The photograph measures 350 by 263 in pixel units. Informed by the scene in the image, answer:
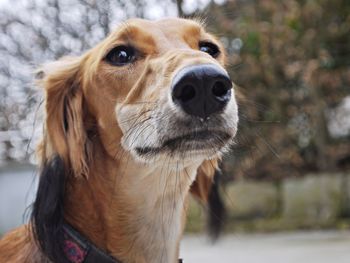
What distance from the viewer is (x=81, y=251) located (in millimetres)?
2328

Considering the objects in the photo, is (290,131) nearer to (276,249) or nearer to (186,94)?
(276,249)

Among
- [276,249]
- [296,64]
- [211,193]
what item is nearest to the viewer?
[211,193]

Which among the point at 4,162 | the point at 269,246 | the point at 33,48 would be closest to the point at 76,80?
the point at 33,48

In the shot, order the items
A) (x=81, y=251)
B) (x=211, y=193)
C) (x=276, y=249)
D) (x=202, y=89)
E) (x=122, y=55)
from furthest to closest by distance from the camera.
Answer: (x=276, y=249)
(x=211, y=193)
(x=122, y=55)
(x=81, y=251)
(x=202, y=89)

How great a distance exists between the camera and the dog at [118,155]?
7.58ft

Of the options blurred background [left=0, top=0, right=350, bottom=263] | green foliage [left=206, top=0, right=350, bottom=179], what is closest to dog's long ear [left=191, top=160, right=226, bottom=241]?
blurred background [left=0, top=0, right=350, bottom=263]

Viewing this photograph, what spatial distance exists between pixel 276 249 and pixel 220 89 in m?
5.99

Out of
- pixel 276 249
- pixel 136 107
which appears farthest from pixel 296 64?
→ pixel 136 107

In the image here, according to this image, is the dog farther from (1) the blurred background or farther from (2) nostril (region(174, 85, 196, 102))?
(1) the blurred background

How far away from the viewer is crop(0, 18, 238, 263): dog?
2.31 meters

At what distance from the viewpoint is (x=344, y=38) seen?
1099 centimetres

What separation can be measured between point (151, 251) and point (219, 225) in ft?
1.95

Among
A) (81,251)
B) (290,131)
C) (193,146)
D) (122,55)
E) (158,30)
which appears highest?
(290,131)

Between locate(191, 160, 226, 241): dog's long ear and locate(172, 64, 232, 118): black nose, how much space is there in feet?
2.54
